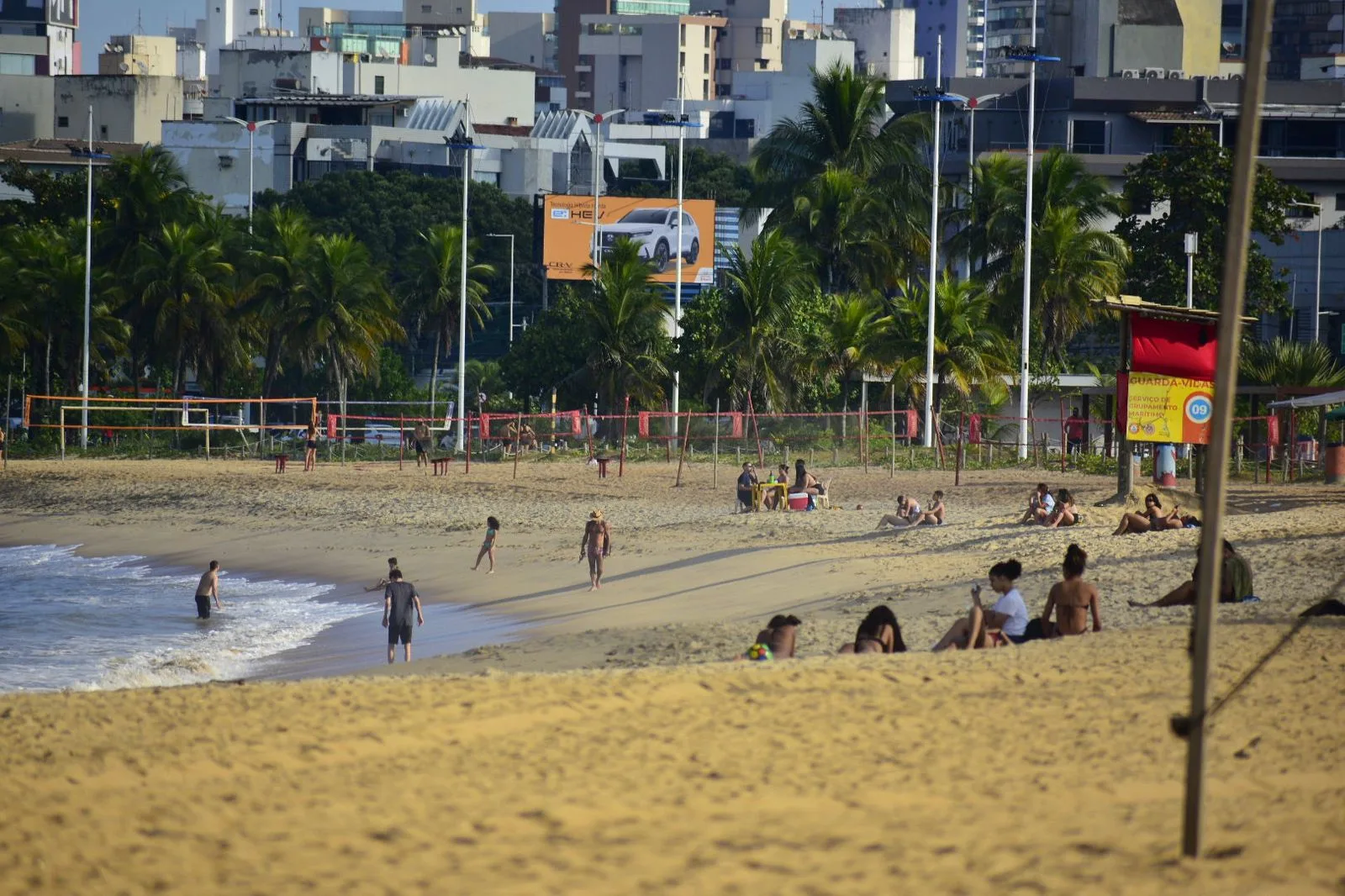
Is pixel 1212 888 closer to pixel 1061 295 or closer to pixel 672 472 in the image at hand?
pixel 672 472

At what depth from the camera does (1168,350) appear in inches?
832

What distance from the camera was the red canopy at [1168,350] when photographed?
2108 centimetres

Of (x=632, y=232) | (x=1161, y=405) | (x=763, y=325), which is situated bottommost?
(x=1161, y=405)

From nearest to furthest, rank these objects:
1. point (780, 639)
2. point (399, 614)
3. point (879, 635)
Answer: point (879, 635) → point (780, 639) → point (399, 614)

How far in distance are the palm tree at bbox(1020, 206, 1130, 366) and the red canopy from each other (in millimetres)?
25093

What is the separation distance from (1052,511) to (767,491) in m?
6.04

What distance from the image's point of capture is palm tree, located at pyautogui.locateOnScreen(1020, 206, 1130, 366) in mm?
46188

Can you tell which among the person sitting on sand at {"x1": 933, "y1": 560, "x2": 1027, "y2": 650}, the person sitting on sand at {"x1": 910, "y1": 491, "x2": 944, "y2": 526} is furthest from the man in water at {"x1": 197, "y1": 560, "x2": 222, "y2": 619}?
the person sitting on sand at {"x1": 933, "y1": 560, "x2": 1027, "y2": 650}

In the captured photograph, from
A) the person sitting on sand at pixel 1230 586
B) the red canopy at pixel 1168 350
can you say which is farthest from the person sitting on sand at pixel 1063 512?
the person sitting on sand at pixel 1230 586

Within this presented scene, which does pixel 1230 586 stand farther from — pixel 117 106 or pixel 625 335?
pixel 117 106

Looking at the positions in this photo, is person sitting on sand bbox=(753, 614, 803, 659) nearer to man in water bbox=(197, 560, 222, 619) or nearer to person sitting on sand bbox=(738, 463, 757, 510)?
man in water bbox=(197, 560, 222, 619)

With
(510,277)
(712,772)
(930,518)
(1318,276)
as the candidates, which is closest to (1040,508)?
(930,518)

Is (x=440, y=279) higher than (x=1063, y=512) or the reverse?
higher

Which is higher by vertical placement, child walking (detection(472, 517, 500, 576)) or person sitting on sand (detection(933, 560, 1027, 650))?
person sitting on sand (detection(933, 560, 1027, 650))
